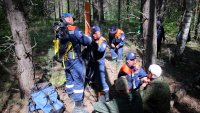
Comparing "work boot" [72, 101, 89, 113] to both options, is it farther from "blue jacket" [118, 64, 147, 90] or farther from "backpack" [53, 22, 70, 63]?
"blue jacket" [118, 64, 147, 90]

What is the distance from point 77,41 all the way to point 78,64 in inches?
22.1

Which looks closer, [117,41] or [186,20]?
[186,20]

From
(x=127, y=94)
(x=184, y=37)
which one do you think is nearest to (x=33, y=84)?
(x=127, y=94)

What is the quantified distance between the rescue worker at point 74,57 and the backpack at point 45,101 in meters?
0.45

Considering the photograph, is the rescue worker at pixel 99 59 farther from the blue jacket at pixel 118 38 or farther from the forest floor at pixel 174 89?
the blue jacket at pixel 118 38

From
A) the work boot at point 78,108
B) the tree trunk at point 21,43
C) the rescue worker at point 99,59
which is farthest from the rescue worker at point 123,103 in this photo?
the tree trunk at point 21,43

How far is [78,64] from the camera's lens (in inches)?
233

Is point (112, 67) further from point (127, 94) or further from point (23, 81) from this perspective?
point (127, 94)

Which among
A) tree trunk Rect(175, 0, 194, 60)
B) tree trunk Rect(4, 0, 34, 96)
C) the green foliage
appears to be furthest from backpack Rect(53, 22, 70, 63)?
the green foliage

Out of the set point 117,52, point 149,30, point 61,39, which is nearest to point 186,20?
point 117,52

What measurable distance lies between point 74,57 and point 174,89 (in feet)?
12.3

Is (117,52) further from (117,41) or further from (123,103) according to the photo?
(123,103)

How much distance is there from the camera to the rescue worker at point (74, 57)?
5.65 meters

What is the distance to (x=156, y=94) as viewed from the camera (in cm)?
488
